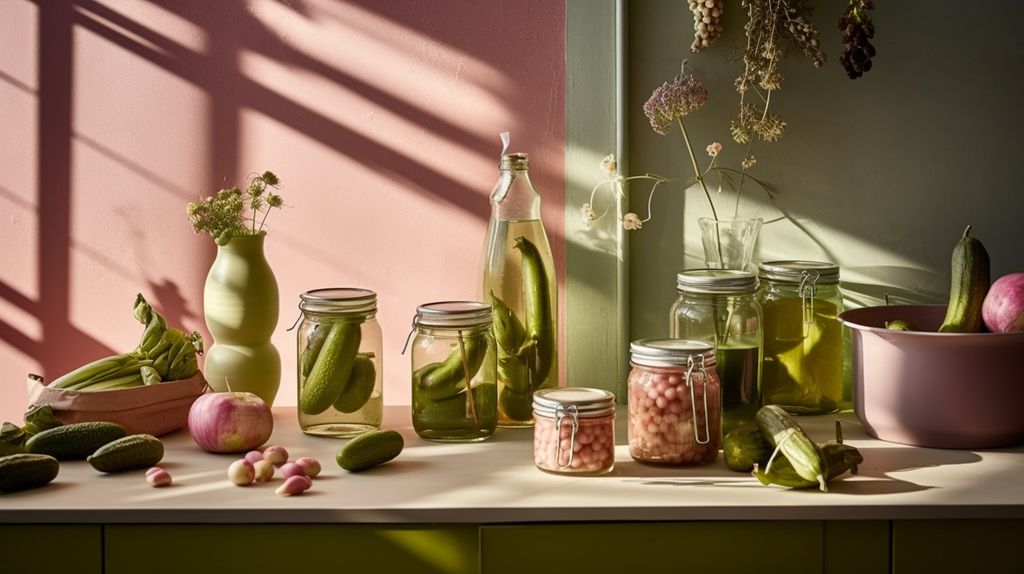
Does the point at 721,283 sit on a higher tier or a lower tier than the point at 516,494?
higher

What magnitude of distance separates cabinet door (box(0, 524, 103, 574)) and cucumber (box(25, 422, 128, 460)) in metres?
0.23

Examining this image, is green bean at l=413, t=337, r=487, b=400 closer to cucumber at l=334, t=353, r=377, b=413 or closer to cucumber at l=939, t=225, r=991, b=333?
cucumber at l=334, t=353, r=377, b=413

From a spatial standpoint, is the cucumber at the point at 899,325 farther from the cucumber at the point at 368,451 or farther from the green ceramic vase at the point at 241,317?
the green ceramic vase at the point at 241,317

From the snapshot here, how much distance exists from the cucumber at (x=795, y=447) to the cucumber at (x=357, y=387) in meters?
0.63

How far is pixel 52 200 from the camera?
2010 mm

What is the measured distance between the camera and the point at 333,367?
5.51 ft

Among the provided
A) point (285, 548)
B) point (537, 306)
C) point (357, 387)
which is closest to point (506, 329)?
point (537, 306)

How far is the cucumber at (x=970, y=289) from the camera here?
160 centimetres

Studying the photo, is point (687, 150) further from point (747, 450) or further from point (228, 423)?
point (228, 423)

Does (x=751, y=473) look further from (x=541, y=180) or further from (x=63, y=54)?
(x=63, y=54)

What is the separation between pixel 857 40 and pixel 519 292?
0.69 m

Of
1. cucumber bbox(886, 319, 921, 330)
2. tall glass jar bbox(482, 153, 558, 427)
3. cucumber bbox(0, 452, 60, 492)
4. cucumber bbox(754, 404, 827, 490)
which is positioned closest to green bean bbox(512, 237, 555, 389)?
tall glass jar bbox(482, 153, 558, 427)

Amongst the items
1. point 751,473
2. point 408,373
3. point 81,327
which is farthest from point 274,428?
point 751,473

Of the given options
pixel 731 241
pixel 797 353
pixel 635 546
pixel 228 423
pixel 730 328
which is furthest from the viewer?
pixel 731 241
